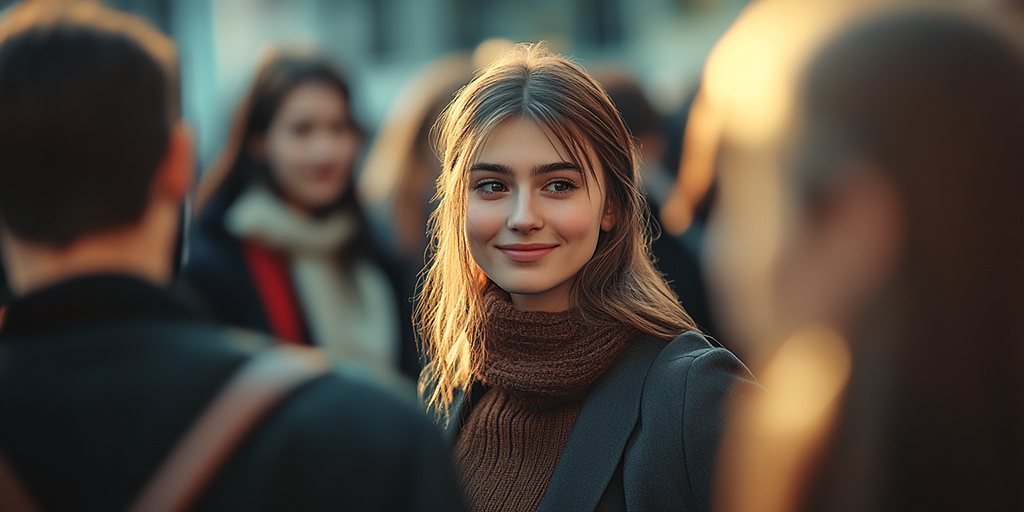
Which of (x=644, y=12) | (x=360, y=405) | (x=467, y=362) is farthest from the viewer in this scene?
(x=644, y=12)

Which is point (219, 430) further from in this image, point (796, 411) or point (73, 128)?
point (796, 411)

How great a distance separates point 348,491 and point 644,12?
13760 millimetres

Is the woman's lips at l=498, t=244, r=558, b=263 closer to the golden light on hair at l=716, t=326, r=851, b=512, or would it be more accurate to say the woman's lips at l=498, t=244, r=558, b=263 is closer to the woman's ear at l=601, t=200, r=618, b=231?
the woman's ear at l=601, t=200, r=618, b=231

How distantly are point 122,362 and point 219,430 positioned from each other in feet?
0.61

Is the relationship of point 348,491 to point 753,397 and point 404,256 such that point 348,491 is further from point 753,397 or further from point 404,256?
point 404,256

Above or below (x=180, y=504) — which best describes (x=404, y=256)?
below

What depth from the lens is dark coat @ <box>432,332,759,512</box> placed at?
1771 mm

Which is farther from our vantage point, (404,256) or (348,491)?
(404,256)

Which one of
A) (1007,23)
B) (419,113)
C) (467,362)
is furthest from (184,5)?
(1007,23)

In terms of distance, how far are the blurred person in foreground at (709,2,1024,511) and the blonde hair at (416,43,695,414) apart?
124cm

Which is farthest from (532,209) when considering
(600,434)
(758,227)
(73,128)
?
(758,227)

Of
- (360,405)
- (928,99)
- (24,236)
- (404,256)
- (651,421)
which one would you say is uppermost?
(928,99)

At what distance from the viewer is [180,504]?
108 cm

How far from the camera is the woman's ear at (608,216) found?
2270 millimetres
